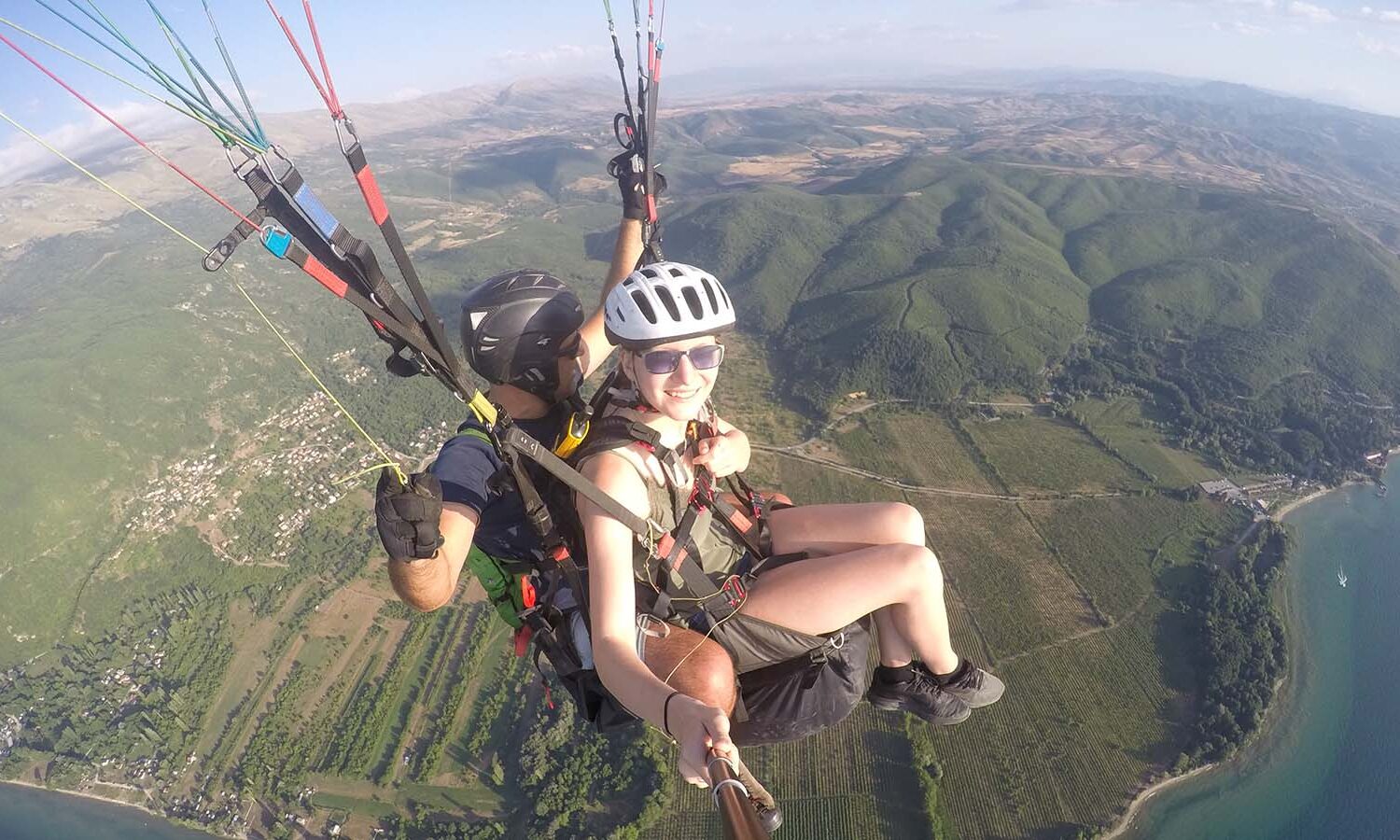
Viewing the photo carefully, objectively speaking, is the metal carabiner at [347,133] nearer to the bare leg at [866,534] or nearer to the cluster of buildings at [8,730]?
the bare leg at [866,534]

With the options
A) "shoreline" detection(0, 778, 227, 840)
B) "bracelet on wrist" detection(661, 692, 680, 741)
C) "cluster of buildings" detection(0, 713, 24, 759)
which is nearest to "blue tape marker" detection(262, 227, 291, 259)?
"bracelet on wrist" detection(661, 692, 680, 741)

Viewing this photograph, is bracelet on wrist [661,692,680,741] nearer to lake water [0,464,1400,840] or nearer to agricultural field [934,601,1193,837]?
agricultural field [934,601,1193,837]

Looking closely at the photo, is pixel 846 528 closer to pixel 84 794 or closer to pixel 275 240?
pixel 275 240

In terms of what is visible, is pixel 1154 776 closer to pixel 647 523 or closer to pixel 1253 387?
pixel 647 523

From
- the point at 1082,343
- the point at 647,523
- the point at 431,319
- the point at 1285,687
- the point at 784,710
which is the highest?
the point at 431,319

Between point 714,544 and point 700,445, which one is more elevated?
point 700,445

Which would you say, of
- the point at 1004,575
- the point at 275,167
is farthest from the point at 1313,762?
the point at 275,167

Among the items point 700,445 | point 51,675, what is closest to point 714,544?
point 700,445
